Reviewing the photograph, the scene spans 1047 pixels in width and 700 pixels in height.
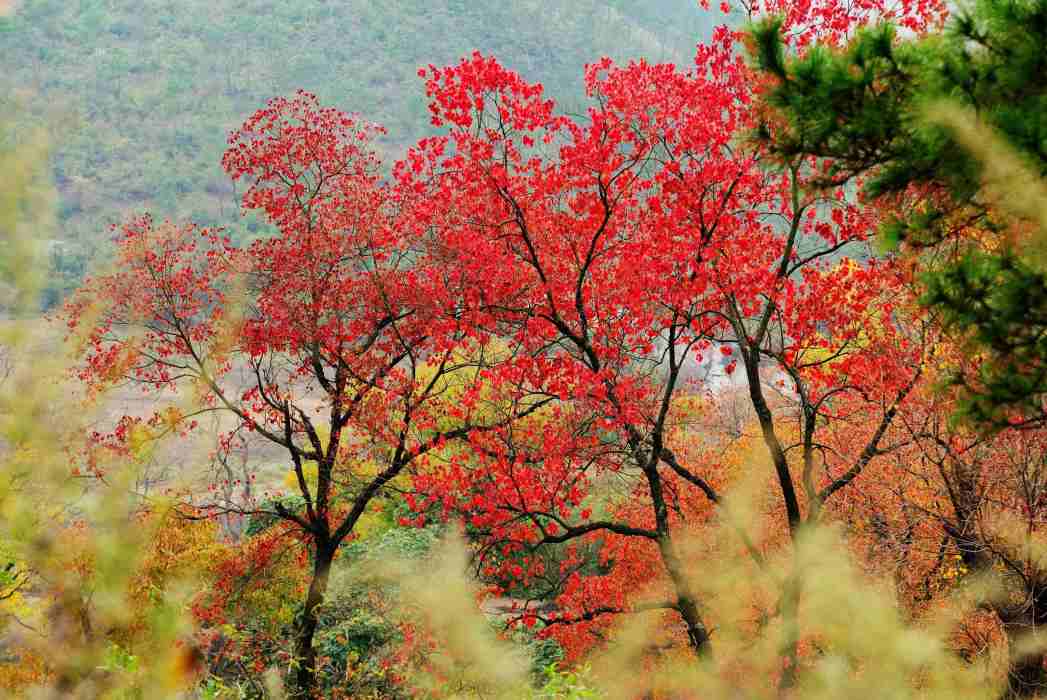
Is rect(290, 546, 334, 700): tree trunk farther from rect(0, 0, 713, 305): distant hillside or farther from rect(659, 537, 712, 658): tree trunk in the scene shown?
rect(0, 0, 713, 305): distant hillside

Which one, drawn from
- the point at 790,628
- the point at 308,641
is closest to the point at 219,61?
the point at 308,641

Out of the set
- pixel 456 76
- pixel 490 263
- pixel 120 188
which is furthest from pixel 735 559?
pixel 120 188

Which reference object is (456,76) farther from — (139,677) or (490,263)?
(139,677)

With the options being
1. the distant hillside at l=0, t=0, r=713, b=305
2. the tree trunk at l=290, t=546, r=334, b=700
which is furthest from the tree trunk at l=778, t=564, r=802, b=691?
the distant hillside at l=0, t=0, r=713, b=305

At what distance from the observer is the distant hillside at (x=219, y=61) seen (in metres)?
83.3

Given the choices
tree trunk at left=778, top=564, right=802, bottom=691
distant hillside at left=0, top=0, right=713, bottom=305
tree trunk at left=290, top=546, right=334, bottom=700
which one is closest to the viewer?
tree trunk at left=778, top=564, right=802, bottom=691

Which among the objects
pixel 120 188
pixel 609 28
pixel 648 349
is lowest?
pixel 648 349

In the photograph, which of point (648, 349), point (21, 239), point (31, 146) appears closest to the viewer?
point (21, 239)

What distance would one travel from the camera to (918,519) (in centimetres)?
863

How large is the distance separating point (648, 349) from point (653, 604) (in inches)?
111

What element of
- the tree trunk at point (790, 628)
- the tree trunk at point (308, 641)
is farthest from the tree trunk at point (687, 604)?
the tree trunk at point (308, 641)

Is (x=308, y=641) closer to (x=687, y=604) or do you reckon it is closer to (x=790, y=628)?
(x=687, y=604)

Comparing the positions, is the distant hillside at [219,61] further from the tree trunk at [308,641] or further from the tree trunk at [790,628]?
the tree trunk at [790,628]

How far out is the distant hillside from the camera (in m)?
83.3
